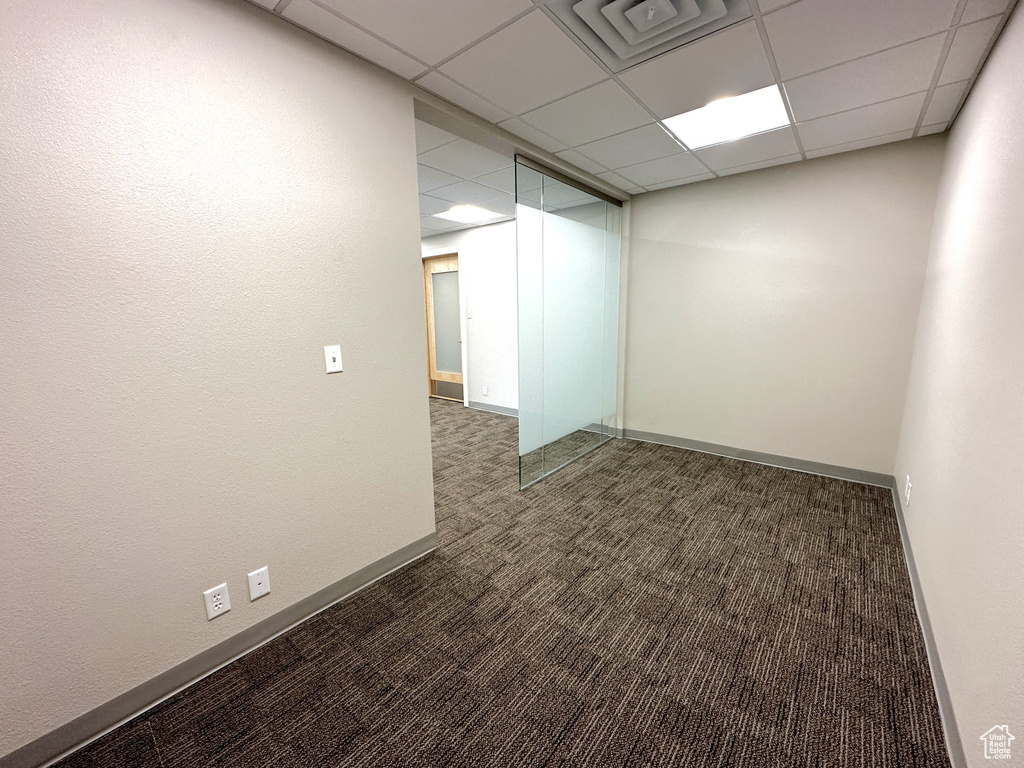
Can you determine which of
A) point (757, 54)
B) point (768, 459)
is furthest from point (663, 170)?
point (768, 459)

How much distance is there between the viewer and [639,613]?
1.83m

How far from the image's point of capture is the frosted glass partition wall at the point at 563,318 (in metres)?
2.92

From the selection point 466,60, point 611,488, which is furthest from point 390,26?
point 611,488

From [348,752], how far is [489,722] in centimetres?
43

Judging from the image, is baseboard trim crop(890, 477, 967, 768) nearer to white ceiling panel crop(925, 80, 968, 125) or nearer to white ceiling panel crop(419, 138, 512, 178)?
white ceiling panel crop(925, 80, 968, 125)

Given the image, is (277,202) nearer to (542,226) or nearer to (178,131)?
(178,131)

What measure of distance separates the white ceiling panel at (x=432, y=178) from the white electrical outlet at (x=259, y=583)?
8.89 ft

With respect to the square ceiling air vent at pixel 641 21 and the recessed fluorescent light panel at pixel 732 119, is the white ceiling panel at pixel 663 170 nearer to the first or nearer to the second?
the recessed fluorescent light panel at pixel 732 119

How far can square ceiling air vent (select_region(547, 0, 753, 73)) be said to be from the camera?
1.46 metres

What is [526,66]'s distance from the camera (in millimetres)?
1809

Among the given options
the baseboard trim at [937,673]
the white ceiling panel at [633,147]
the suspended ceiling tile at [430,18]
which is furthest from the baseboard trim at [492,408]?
the suspended ceiling tile at [430,18]

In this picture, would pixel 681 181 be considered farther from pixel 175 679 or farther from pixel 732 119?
pixel 175 679

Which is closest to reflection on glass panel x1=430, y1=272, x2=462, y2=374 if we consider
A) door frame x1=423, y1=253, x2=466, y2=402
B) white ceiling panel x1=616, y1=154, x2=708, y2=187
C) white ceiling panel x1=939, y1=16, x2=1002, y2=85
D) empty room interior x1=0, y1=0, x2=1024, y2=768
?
door frame x1=423, y1=253, x2=466, y2=402

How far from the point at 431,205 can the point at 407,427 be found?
2794 mm
